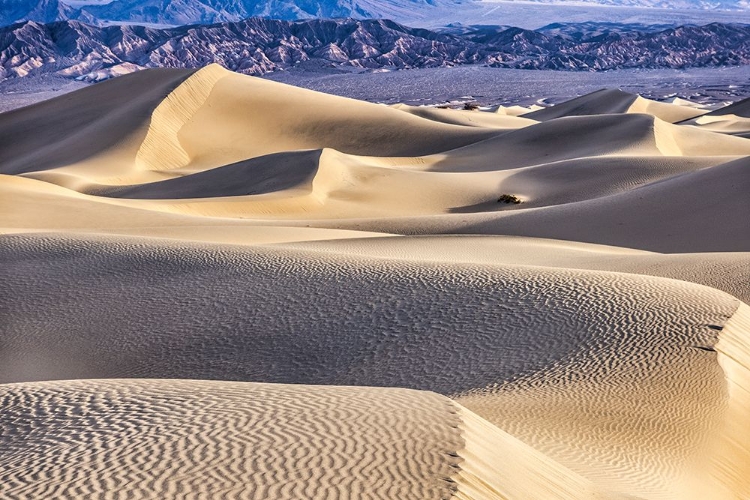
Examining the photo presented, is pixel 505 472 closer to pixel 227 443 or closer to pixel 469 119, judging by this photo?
pixel 227 443

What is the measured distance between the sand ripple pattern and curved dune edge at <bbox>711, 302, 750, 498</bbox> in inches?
82.4

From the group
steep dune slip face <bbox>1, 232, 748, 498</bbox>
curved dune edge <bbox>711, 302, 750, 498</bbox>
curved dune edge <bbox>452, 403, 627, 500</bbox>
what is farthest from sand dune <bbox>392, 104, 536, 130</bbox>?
curved dune edge <bbox>452, 403, 627, 500</bbox>

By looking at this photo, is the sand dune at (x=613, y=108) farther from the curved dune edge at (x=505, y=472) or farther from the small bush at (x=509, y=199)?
the curved dune edge at (x=505, y=472)

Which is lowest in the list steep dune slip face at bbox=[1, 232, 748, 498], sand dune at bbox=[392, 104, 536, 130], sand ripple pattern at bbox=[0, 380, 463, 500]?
sand dune at bbox=[392, 104, 536, 130]

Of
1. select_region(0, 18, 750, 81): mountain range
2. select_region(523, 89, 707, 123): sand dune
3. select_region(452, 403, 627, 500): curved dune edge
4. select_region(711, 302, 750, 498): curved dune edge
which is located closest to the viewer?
select_region(452, 403, 627, 500): curved dune edge

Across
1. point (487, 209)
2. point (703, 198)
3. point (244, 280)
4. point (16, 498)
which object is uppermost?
point (16, 498)

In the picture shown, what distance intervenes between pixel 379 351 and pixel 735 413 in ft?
8.69

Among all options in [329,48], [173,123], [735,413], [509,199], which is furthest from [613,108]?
[329,48]

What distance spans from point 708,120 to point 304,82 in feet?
218

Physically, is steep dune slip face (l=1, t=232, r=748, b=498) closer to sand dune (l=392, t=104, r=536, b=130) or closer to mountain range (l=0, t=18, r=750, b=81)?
sand dune (l=392, t=104, r=536, b=130)

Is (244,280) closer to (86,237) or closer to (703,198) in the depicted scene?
(86,237)

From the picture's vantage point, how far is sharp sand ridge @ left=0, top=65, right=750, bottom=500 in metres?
3.63

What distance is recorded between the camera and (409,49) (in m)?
135

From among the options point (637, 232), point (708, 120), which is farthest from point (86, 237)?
point (708, 120)
